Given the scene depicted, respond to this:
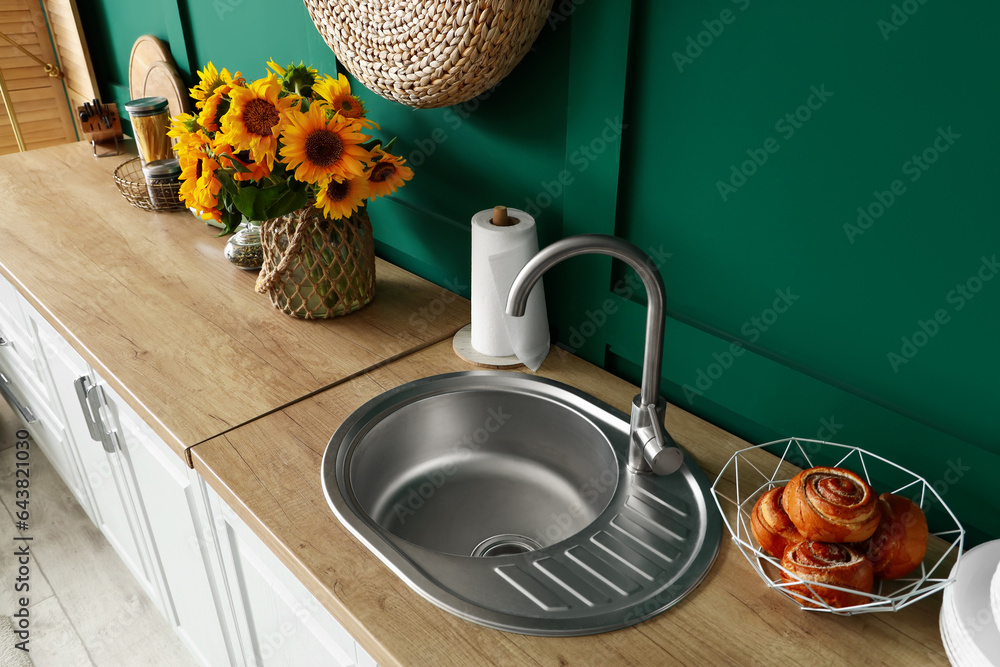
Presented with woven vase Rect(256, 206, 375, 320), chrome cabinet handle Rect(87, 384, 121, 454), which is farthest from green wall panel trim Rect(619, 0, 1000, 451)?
chrome cabinet handle Rect(87, 384, 121, 454)

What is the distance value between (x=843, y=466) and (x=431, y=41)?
0.80 m

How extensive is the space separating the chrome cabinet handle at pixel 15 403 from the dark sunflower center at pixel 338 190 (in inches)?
55.3

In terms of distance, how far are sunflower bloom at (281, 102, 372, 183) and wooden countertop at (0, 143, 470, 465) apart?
0.97 ft

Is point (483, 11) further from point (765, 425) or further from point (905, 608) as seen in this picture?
point (905, 608)

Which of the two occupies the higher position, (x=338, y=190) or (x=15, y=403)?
(x=338, y=190)

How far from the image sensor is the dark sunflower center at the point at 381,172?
4.04ft

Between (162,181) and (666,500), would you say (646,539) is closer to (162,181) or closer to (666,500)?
(666,500)

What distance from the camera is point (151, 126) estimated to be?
1.84 meters

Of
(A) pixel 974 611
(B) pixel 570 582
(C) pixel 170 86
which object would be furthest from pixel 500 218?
(C) pixel 170 86

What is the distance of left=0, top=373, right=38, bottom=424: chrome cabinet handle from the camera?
2.07 metres

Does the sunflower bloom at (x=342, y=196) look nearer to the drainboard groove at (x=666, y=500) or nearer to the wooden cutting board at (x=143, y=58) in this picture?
the drainboard groove at (x=666, y=500)

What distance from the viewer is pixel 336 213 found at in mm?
1188

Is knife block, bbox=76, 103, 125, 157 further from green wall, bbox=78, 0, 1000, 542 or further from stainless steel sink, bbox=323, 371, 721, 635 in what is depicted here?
stainless steel sink, bbox=323, 371, 721, 635

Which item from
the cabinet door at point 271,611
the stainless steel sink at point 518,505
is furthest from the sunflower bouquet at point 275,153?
the cabinet door at point 271,611
